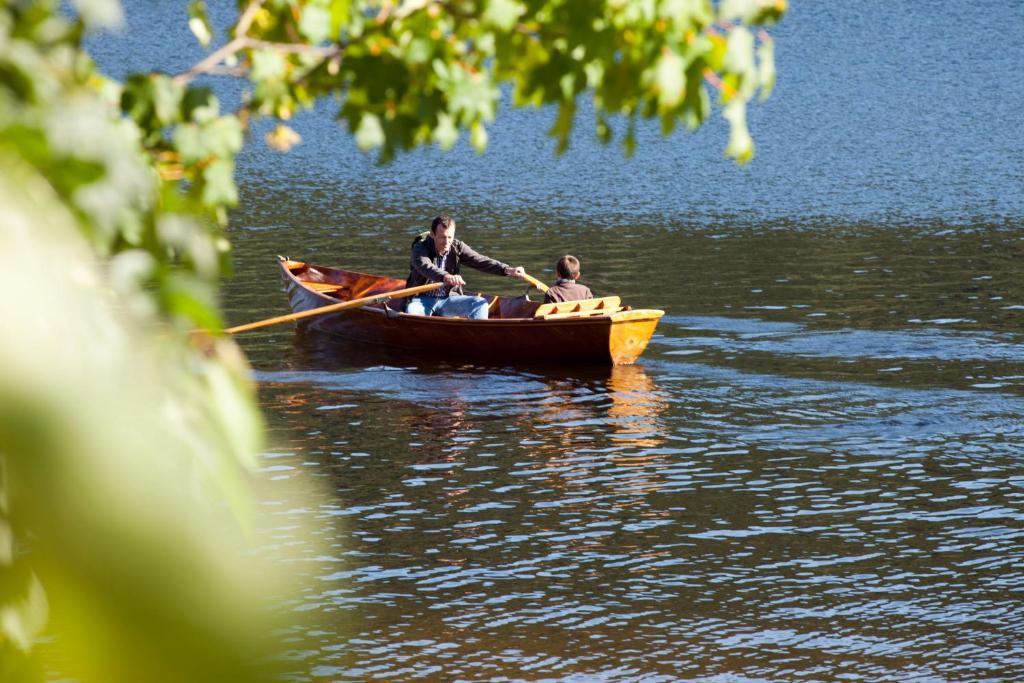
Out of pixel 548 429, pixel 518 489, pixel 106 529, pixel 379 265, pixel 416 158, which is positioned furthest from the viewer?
pixel 416 158

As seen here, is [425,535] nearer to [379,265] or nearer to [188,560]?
[188,560]

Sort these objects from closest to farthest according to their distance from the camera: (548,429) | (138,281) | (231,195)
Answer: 1. (138,281)
2. (231,195)
3. (548,429)

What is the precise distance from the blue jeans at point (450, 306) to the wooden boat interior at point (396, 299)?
310mm

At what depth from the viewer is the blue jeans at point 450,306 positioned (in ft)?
72.0

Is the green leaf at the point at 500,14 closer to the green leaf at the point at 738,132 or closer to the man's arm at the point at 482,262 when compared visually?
the green leaf at the point at 738,132

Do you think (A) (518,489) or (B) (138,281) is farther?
(A) (518,489)

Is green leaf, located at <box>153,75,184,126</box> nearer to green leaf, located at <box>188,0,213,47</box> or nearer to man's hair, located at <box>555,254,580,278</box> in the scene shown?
green leaf, located at <box>188,0,213,47</box>

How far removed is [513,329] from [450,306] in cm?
201

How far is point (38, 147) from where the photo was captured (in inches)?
38.1

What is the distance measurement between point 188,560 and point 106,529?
5 cm

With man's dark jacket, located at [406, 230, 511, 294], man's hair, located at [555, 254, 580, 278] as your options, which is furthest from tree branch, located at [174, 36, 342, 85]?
man's dark jacket, located at [406, 230, 511, 294]

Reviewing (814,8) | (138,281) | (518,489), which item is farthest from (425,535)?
(814,8)

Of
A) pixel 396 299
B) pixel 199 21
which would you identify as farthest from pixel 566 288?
pixel 199 21

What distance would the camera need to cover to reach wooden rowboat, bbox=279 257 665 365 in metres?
20.2
